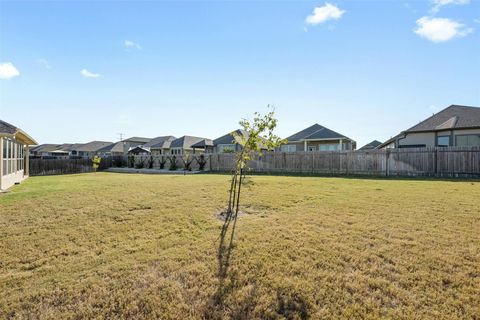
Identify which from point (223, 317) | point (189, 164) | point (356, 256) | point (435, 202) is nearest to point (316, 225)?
point (356, 256)

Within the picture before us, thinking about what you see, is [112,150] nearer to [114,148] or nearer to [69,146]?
[114,148]

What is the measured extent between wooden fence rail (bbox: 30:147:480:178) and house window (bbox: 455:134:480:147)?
4.38 m

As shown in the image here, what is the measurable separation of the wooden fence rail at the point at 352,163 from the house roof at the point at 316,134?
32.0 ft

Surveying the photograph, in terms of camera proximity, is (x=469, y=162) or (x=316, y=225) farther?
(x=469, y=162)

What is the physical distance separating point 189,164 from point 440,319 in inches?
931

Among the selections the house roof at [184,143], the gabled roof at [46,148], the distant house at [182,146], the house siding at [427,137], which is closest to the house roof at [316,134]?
the house siding at [427,137]

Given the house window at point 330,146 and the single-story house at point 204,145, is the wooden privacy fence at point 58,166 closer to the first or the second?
the single-story house at point 204,145

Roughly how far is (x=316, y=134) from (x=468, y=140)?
13623 mm

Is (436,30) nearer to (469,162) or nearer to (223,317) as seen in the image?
(469,162)

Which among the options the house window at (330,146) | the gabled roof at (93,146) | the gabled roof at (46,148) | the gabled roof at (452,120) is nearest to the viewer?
the gabled roof at (452,120)

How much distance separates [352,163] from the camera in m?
17.4

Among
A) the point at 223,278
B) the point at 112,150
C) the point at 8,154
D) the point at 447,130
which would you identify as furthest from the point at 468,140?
the point at 112,150

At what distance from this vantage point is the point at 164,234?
17.7ft

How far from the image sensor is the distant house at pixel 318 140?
28.0 metres
